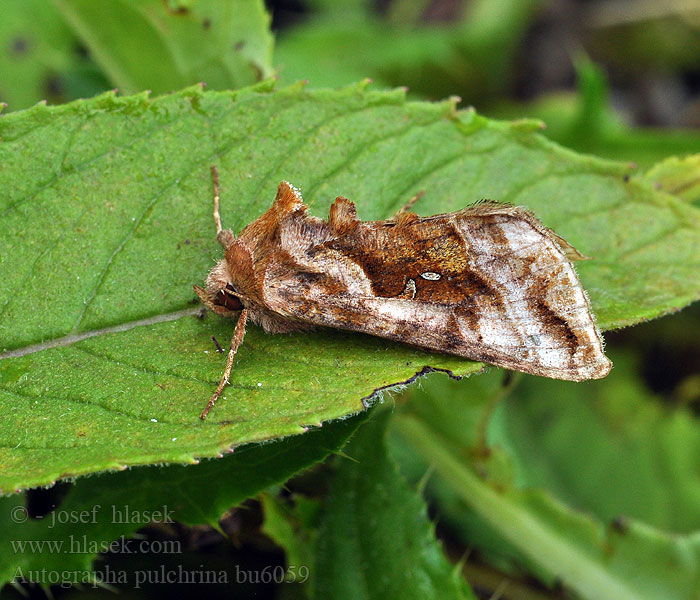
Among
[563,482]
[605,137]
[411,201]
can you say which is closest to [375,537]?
[411,201]


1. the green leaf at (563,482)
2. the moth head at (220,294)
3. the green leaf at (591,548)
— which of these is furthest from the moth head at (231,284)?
the green leaf at (591,548)

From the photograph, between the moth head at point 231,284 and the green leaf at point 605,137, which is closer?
the moth head at point 231,284

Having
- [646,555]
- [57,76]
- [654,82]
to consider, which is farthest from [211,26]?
[654,82]

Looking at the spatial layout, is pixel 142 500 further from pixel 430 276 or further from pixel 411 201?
pixel 411 201

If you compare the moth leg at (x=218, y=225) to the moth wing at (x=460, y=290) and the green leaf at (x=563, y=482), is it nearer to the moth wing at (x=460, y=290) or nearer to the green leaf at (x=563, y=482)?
the moth wing at (x=460, y=290)

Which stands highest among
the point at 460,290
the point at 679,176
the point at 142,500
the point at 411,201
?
the point at 679,176

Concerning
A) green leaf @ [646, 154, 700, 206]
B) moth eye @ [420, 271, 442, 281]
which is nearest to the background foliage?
green leaf @ [646, 154, 700, 206]
